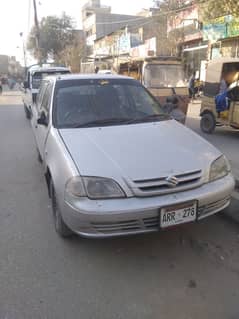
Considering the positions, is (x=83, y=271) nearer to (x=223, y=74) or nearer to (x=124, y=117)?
(x=124, y=117)

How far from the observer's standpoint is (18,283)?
2709 mm

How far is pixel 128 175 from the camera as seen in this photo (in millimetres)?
2725

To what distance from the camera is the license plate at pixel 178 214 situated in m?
2.72

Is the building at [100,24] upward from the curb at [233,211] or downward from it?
upward

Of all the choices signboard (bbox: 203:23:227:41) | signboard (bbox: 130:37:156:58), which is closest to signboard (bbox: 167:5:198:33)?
signboard (bbox: 203:23:227:41)

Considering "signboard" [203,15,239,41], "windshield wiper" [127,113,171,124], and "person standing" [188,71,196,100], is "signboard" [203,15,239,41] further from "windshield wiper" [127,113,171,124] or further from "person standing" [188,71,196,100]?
"windshield wiper" [127,113,171,124]

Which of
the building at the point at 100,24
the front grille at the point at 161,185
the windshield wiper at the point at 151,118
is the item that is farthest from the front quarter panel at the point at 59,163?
the building at the point at 100,24

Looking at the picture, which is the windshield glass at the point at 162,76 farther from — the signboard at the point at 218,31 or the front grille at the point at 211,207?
the front grille at the point at 211,207

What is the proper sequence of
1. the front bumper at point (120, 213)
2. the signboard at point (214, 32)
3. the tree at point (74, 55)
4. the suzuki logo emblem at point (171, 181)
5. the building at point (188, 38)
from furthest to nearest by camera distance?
1. the tree at point (74, 55)
2. the building at point (188, 38)
3. the signboard at point (214, 32)
4. the suzuki logo emblem at point (171, 181)
5. the front bumper at point (120, 213)

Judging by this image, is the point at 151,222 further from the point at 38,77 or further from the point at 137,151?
the point at 38,77

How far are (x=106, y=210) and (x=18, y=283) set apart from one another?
3.39 ft

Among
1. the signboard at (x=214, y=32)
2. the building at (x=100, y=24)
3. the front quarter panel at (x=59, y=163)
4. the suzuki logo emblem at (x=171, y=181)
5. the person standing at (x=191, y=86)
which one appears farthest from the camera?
the building at (x=100, y=24)

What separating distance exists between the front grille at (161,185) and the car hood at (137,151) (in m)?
0.04

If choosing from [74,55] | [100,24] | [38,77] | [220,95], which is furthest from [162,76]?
[100,24]
